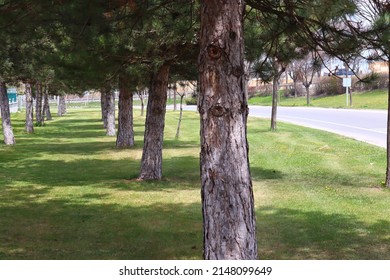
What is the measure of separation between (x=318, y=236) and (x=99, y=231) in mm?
2952

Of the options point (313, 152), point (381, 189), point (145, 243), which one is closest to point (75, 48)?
point (145, 243)

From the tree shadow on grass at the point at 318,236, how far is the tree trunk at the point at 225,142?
2.06 metres

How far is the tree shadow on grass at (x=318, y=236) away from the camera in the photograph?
6.99 meters

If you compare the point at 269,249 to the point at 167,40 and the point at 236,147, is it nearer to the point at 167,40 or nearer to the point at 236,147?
the point at 236,147

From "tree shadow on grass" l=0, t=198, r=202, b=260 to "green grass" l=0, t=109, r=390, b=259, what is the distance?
0.5 inches

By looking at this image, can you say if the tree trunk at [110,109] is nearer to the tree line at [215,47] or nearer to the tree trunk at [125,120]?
the tree trunk at [125,120]

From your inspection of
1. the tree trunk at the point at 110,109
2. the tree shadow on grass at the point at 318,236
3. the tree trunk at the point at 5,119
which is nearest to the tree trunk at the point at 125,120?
the tree trunk at the point at 110,109

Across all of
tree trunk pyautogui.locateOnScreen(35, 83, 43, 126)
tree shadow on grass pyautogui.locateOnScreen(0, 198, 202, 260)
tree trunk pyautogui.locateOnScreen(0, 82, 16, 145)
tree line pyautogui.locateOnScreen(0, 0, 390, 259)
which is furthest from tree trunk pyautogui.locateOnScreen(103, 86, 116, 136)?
tree shadow on grass pyautogui.locateOnScreen(0, 198, 202, 260)

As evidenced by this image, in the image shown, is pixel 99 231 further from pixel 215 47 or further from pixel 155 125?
pixel 155 125

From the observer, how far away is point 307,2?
6559 millimetres

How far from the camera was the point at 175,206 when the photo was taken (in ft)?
33.2

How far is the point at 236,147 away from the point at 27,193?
7.69 metres

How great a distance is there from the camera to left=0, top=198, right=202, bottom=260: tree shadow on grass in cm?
718

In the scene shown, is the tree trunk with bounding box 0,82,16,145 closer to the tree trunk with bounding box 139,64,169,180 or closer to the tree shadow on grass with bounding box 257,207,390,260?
the tree trunk with bounding box 139,64,169,180
